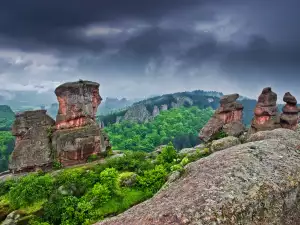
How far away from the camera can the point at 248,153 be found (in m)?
13.2

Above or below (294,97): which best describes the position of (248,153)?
below

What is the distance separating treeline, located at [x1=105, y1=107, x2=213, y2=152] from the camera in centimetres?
13044

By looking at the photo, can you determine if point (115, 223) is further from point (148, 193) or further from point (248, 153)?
point (148, 193)

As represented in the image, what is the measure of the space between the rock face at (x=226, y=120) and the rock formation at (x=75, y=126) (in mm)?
19288

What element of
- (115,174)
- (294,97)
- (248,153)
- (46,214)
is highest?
(294,97)

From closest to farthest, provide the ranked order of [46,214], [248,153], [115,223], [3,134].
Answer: [115,223] → [248,153] → [46,214] → [3,134]

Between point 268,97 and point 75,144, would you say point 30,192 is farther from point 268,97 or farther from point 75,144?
point 268,97

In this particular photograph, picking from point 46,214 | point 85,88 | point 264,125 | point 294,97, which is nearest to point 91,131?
point 85,88

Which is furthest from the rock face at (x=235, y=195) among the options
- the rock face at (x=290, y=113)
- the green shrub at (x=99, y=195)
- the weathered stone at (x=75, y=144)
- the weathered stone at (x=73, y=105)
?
the rock face at (x=290, y=113)

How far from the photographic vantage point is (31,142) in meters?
50.3

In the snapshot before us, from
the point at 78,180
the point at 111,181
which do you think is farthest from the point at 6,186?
the point at 111,181

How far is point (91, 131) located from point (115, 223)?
1615 inches

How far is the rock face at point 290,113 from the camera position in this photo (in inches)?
2082

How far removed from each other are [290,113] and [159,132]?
104271mm
